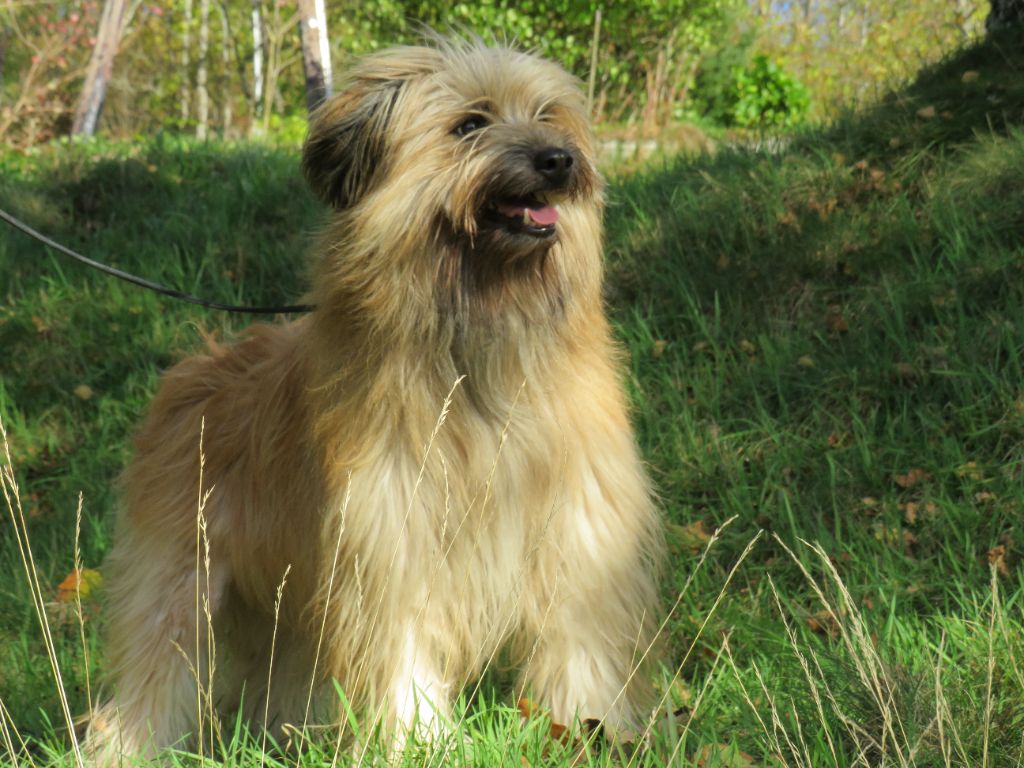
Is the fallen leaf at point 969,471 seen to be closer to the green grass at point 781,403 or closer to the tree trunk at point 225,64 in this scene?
the green grass at point 781,403

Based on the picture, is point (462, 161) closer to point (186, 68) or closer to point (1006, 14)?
point (1006, 14)

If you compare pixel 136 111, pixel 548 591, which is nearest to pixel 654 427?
pixel 548 591

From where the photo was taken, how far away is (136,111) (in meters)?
24.3

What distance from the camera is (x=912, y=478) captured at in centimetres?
456

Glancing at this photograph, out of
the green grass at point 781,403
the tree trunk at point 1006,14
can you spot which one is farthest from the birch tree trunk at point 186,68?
the tree trunk at point 1006,14

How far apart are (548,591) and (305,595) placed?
28.3 inches

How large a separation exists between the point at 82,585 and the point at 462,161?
2.92 metres

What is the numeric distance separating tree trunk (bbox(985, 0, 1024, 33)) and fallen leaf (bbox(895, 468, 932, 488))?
3.67 m

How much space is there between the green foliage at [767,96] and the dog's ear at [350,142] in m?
10.5

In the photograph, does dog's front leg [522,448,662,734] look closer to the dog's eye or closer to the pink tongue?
the pink tongue

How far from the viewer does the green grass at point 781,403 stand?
120 inches

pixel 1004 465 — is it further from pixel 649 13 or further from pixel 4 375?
pixel 649 13

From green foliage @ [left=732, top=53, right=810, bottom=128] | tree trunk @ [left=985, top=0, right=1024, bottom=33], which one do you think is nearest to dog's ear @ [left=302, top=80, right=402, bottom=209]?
tree trunk @ [left=985, top=0, right=1024, bottom=33]

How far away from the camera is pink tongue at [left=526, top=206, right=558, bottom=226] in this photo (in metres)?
3.04
